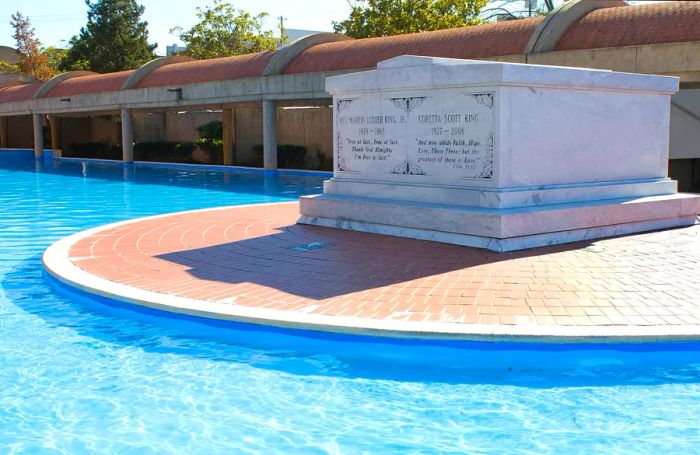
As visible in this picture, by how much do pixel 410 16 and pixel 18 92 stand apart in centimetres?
2221

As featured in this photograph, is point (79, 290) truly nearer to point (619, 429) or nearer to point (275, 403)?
point (275, 403)

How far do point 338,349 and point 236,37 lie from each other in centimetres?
4525

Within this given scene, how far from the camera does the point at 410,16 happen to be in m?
36.7

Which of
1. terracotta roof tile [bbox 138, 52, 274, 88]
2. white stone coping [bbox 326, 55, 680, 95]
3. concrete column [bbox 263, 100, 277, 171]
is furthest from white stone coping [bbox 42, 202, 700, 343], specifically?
terracotta roof tile [bbox 138, 52, 274, 88]

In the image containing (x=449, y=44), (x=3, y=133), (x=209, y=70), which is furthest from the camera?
(x=3, y=133)

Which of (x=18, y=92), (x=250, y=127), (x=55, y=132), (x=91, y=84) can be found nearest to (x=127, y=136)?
(x=91, y=84)

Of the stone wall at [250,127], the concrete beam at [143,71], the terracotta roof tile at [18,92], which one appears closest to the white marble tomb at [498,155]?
the stone wall at [250,127]

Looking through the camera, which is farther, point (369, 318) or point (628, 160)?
point (628, 160)

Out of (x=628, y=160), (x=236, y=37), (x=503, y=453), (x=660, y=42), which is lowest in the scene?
(x=503, y=453)

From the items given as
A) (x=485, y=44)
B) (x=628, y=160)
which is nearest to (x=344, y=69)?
(x=485, y=44)

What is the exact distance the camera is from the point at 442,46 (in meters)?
19.7

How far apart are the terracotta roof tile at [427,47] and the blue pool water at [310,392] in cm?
1362

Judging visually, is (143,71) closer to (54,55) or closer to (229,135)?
(229,135)

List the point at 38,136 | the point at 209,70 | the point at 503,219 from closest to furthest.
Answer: the point at 503,219 < the point at 209,70 < the point at 38,136
